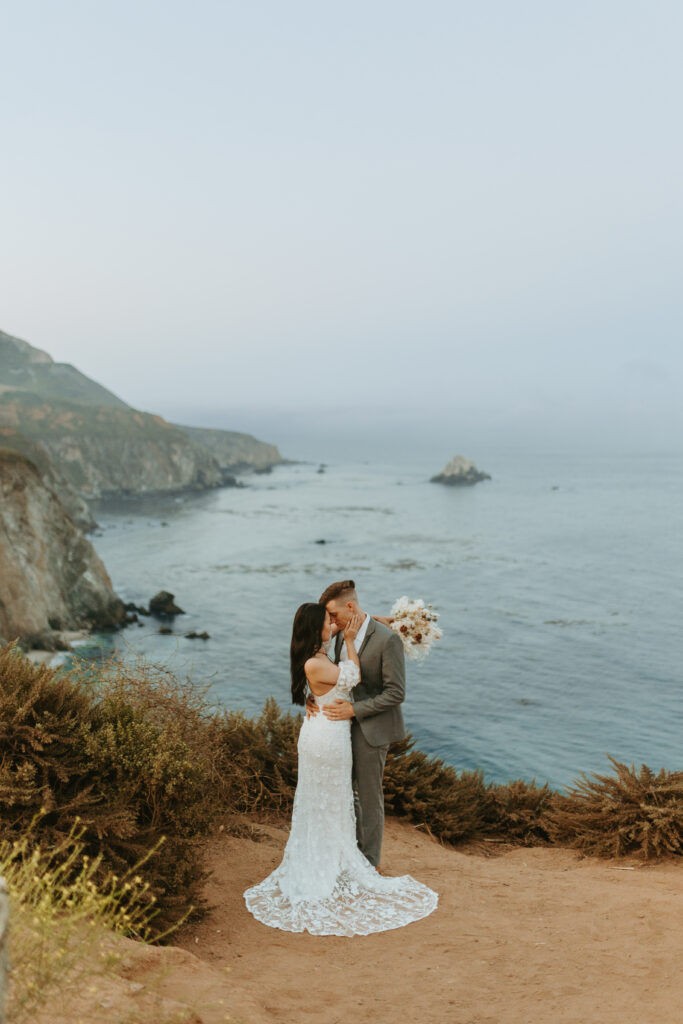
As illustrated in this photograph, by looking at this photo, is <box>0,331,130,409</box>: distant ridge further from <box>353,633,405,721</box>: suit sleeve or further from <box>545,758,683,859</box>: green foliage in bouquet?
<box>353,633,405,721</box>: suit sleeve

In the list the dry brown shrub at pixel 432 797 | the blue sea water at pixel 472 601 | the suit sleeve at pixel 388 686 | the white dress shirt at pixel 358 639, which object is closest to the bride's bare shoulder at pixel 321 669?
the white dress shirt at pixel 358 639

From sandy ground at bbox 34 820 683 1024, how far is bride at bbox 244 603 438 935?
32 cm

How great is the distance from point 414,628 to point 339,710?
1.16 meters

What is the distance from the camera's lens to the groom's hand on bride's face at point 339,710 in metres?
6.82

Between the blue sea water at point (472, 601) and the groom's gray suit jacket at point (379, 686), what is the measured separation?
8.76 feet

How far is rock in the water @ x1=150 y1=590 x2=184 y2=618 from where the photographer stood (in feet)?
158

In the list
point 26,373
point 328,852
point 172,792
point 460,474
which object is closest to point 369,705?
point 328,852

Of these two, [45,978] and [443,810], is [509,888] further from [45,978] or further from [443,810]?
[45,978]

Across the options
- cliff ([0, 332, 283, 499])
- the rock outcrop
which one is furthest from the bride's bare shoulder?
cliff ([0, 332, 283, 499])

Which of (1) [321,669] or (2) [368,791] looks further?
(2) [368,791]

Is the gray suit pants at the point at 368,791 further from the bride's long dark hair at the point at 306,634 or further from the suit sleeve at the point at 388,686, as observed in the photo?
the bride's long dark hair at the point at 306,634

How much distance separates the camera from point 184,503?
11312 cm

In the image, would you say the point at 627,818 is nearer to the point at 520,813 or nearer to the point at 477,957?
the point at 520,813

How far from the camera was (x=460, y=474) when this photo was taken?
159000mm
